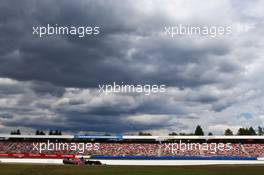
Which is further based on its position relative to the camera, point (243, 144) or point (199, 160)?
point (243, 144)

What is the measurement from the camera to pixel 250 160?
103 m

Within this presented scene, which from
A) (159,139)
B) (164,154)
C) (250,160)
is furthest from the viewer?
(159,139)

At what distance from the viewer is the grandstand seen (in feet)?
387

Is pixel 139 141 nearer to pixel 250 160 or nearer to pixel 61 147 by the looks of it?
pixel 61 147

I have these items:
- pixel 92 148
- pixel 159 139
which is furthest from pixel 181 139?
pixel 92 148

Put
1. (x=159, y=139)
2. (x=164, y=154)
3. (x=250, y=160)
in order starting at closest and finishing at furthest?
(x=250, y=160)
(x=164, y=154)
(x=159, y=139)

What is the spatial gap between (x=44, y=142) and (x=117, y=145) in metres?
23.6

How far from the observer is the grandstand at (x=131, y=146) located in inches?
4641

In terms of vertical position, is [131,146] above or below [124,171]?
above

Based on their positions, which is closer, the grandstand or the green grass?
the green grass

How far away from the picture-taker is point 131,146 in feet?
422

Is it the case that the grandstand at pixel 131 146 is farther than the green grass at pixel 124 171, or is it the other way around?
the grandstand at pixel 131 146

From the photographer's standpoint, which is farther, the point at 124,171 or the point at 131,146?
the point at 131,146

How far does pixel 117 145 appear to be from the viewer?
12925cm
